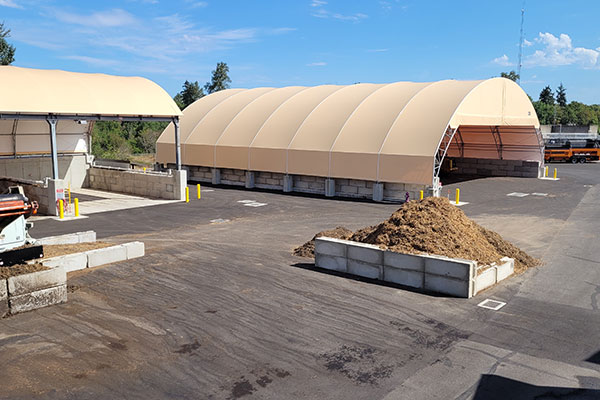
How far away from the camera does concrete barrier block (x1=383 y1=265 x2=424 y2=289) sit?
1240 cm

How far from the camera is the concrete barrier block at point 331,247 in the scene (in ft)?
45.1

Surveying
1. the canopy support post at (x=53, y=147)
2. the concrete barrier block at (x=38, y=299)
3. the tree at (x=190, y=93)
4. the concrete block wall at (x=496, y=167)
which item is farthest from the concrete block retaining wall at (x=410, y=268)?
the tree at (x=190, y=93)

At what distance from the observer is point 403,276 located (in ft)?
41.4

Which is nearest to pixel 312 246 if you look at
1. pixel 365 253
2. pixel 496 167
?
pixel 365 253

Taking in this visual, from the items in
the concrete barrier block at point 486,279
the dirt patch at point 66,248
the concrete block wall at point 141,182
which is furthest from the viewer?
the concrete block wall at point 141,182

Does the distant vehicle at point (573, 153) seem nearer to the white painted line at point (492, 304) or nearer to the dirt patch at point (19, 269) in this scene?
the white painted line at point (492, 304)

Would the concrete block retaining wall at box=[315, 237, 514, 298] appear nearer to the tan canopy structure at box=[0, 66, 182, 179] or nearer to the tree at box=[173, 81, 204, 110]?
the tan canopy structure at box=[0, 66, 182, 179]

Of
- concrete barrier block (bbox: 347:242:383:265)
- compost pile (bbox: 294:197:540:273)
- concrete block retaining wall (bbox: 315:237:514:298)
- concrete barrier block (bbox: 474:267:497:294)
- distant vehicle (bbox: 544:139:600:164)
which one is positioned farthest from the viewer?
distant vehicle (bbox: 544:139:600:164)

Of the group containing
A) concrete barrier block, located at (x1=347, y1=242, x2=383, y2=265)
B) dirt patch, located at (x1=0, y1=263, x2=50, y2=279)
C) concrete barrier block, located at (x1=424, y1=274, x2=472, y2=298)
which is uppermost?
dirt patch, located at (x1=0, y1=263, x2=50, y2=279)

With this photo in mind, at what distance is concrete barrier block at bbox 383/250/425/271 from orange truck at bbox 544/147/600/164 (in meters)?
48.0

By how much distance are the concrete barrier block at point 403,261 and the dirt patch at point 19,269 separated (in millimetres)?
7778

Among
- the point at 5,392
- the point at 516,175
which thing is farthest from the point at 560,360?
the point at 516,175

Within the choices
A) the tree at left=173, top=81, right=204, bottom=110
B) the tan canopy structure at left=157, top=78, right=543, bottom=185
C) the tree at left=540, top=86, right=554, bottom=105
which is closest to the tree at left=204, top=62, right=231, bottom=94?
the tree at left=173, top=81, right=204, bottom=110

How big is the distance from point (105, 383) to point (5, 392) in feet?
4.41
